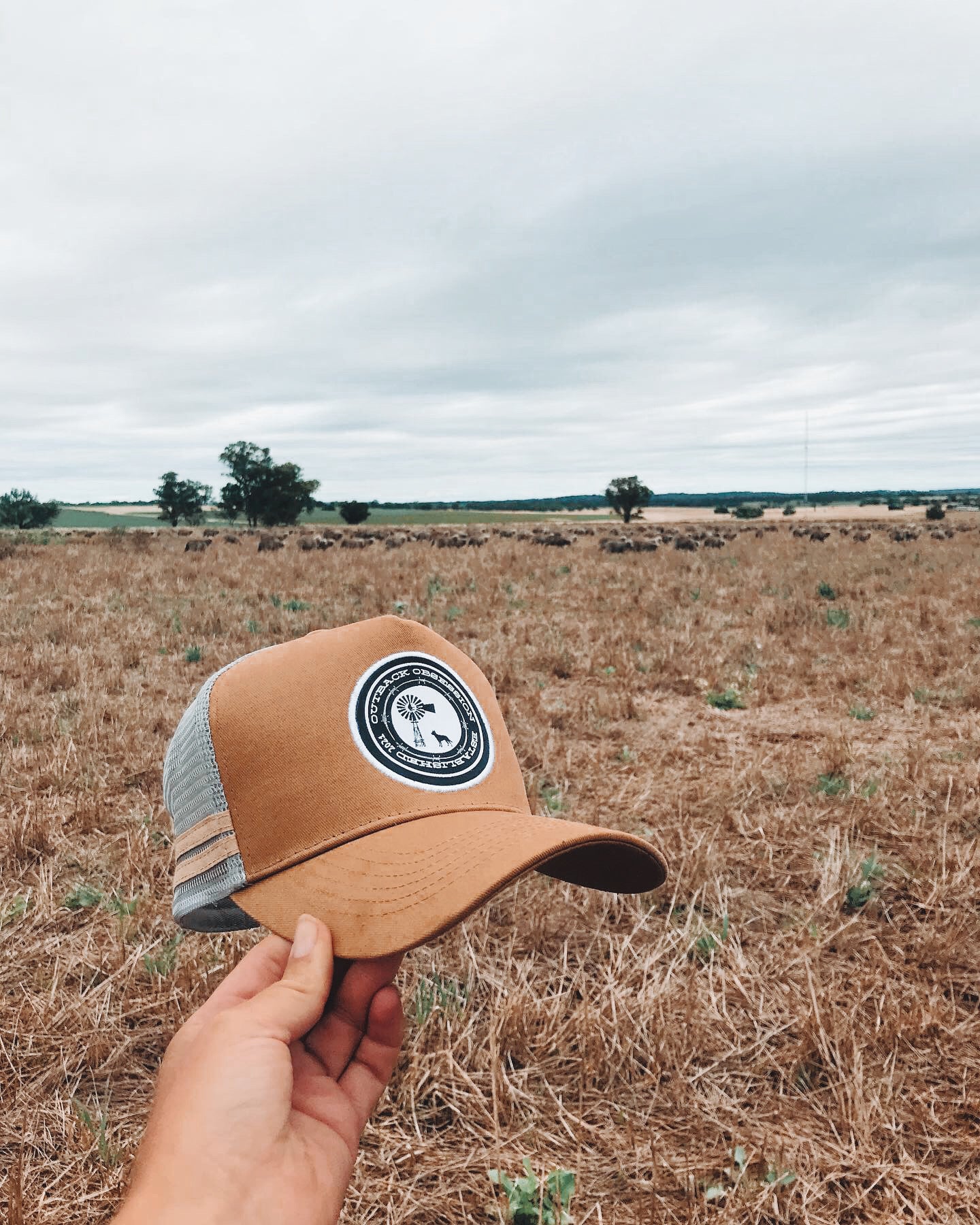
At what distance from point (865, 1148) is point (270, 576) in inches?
540

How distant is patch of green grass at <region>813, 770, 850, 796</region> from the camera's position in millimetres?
4691

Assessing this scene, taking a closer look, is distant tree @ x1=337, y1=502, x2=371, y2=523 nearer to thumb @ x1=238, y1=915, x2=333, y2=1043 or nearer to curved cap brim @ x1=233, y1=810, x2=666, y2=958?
curved cap brim @ x1=233, y1=810, x2=666, y2=958

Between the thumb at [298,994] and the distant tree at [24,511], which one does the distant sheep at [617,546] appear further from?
the distant tree at [24,511]

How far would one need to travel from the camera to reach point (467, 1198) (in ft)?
6.88

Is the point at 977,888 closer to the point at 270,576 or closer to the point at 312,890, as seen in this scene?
the point at 312,890

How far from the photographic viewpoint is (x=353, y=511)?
70.4m

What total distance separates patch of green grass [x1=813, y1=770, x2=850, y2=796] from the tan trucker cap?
3.52 meters

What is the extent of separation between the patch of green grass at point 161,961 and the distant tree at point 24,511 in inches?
2811

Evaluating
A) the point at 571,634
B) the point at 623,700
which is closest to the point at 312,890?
the point at 623,700

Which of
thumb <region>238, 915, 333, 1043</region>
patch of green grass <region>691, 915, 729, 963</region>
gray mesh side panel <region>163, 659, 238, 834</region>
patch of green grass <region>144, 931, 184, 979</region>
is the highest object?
gray mesh side panel <region>163, 659, 238, 834</region>

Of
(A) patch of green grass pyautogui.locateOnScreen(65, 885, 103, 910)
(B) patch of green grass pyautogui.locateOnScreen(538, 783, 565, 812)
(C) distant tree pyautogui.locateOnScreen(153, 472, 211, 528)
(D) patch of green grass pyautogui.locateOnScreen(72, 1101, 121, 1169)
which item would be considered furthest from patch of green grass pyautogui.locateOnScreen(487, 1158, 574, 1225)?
(C) distant tree pyautogui.locateOnScreen(153, 472, 211, 528)

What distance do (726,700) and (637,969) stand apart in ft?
13.7

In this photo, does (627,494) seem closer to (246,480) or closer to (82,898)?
(246,480)

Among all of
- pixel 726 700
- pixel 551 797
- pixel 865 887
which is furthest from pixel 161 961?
pixel 726 700
